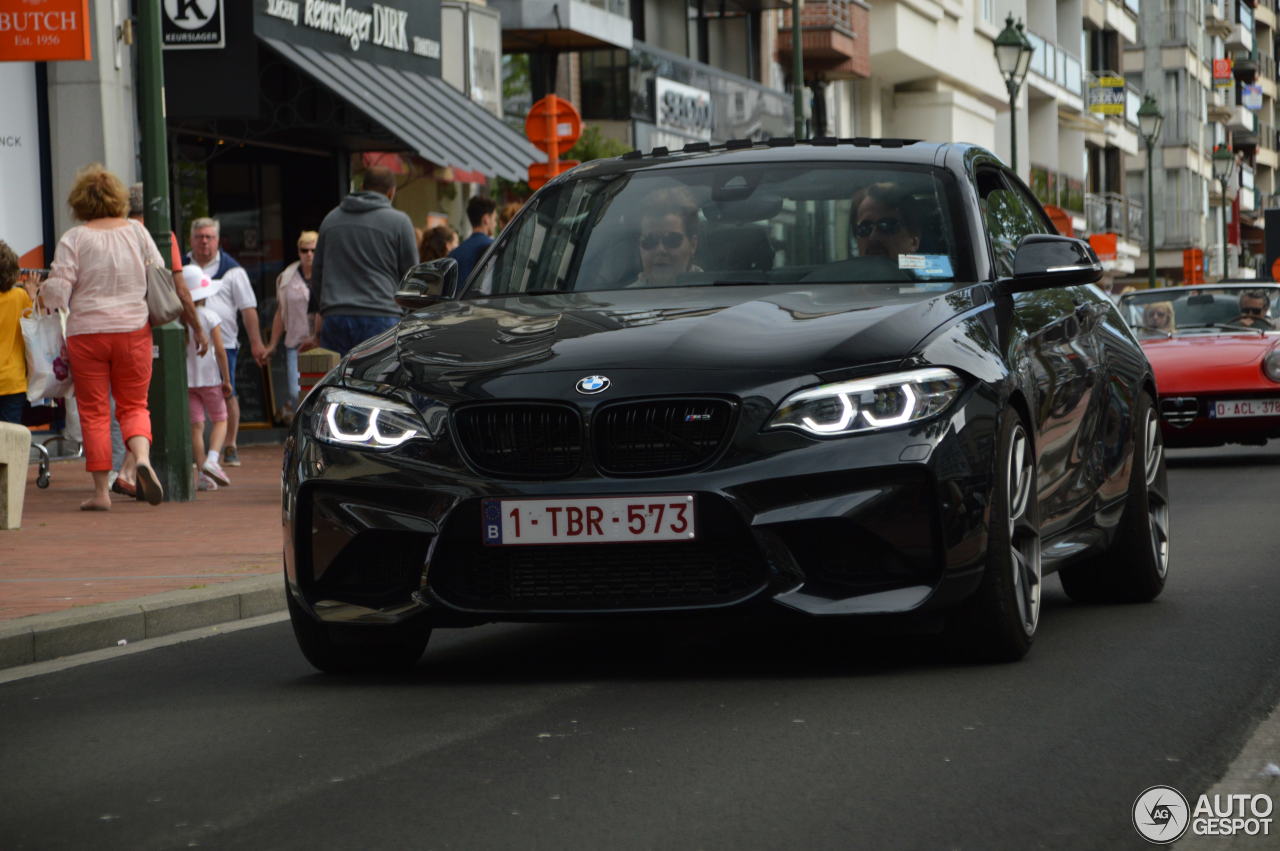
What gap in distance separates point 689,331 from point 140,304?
305 inches

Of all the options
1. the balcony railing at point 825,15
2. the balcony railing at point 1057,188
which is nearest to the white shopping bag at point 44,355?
the balcony railing at point 825,15

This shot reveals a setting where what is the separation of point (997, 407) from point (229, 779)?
2.46m

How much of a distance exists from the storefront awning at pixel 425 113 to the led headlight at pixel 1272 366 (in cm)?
824

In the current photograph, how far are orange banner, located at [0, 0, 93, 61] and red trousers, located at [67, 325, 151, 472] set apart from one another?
494 cm

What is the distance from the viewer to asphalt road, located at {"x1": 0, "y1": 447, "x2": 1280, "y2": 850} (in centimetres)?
493

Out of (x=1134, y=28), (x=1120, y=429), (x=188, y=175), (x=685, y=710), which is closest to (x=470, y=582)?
(x=685, y=710)

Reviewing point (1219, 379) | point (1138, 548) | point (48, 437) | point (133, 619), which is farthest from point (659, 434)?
point (48, 437)

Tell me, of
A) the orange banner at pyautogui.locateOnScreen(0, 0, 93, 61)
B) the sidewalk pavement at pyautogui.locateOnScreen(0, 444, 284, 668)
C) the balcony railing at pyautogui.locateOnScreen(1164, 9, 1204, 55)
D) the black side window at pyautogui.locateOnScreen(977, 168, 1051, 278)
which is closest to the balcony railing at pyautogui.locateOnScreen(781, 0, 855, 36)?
the orange banner at pyautogui.locateOnScreen(0, 0, 93, 61)

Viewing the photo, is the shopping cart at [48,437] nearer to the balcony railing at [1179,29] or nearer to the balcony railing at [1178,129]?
the balcony railing at [1178,129]

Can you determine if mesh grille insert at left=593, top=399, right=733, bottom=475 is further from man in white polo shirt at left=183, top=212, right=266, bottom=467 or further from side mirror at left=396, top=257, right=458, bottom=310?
man in white polo shirt at left=183, top=212, right=266, bottom=467

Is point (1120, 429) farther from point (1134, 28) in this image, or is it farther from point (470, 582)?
point (1134, 28)

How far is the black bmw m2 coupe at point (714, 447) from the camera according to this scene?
6.41 metres

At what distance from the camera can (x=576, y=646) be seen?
7.75 m

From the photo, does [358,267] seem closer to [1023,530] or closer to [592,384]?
[1023,530]
